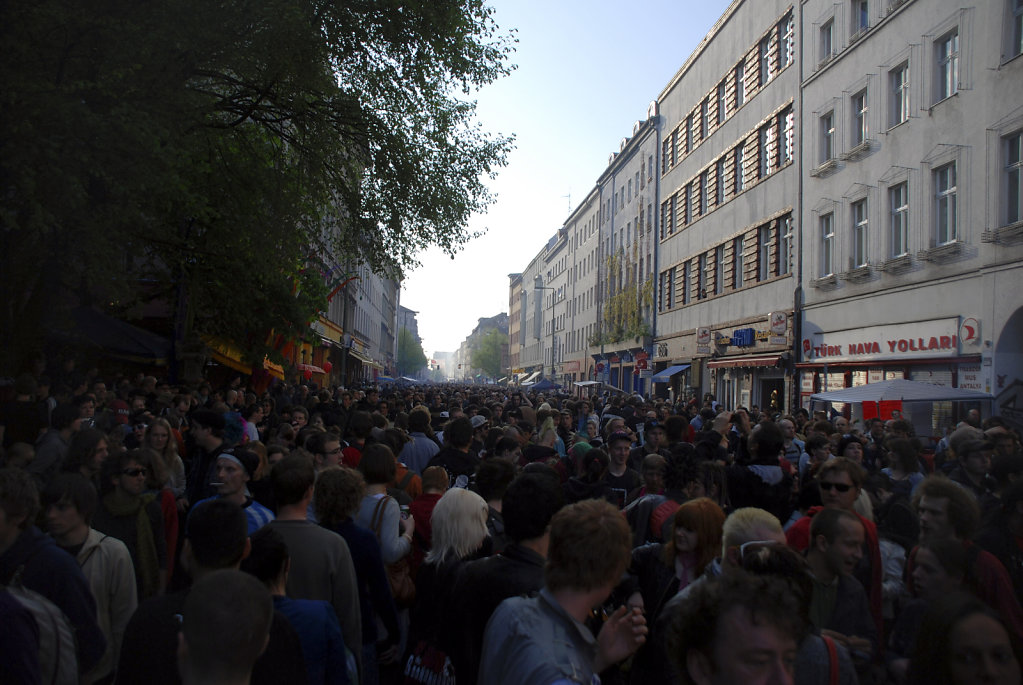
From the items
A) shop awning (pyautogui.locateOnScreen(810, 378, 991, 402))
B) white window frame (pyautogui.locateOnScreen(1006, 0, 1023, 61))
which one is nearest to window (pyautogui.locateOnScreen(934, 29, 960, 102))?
white window frame (pyautogui.locateOnScreen(1006, 0, 1023, 61))

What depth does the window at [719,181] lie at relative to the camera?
3509 cm

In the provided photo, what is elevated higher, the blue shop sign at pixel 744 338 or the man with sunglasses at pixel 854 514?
the blue shop sign at pixel 744 338

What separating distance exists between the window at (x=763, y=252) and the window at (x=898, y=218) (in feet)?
27.7

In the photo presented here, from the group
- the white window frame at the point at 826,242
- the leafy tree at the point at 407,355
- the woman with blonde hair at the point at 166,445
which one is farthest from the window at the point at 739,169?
the leafy tree at the point at 407,355

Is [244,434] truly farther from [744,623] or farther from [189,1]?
[744,623]

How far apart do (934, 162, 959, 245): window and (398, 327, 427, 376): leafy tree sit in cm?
13734

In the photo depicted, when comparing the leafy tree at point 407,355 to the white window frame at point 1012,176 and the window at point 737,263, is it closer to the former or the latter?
the window at point 737,263

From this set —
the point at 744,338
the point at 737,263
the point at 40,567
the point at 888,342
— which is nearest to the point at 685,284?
the point at 737,263

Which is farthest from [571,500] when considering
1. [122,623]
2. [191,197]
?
[191,197]

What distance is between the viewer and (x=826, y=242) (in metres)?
25.2

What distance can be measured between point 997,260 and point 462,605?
16.6 m

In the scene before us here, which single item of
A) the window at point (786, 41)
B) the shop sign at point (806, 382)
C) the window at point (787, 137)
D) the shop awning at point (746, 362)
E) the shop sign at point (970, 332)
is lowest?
the shop sign at point (806, 382)

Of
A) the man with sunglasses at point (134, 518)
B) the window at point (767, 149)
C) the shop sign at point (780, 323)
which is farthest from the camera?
the window at point (767, 149)

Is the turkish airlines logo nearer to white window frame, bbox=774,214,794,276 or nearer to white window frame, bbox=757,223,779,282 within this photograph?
white window frame, bbox=774,214,794,276
